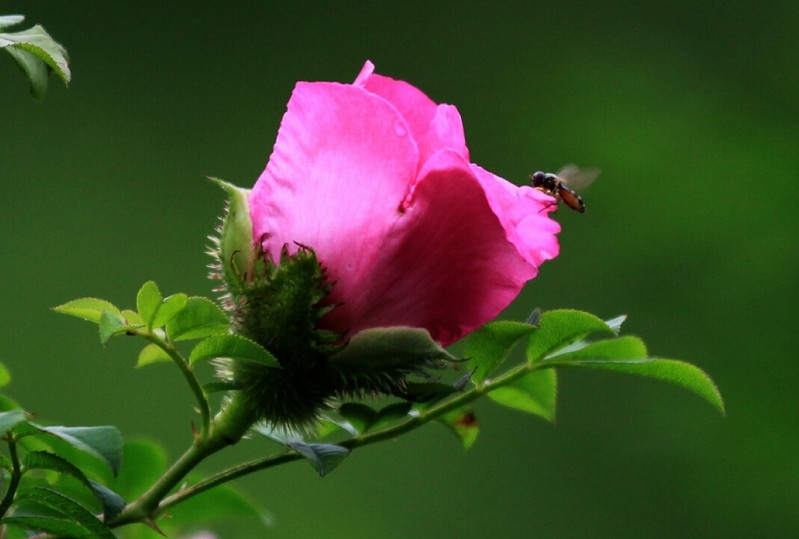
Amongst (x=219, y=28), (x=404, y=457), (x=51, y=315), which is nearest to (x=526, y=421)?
(x=404, y=457)

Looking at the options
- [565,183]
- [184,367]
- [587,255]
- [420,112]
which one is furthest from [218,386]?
[587,255]

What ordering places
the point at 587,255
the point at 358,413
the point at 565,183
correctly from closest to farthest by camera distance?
the point at 358,413
the point at 565,183
the point at 587,255

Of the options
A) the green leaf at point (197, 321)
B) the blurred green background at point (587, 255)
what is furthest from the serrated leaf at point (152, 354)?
the blurred green background at point (587, 255)

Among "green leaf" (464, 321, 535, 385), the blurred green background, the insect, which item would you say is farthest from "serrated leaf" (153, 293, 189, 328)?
the blurred green background

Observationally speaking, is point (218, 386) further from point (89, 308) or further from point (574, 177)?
point (574, 177)

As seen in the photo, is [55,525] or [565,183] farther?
[565,183]

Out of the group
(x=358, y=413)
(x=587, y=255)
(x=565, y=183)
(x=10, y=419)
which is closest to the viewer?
(x=10, y=419)
